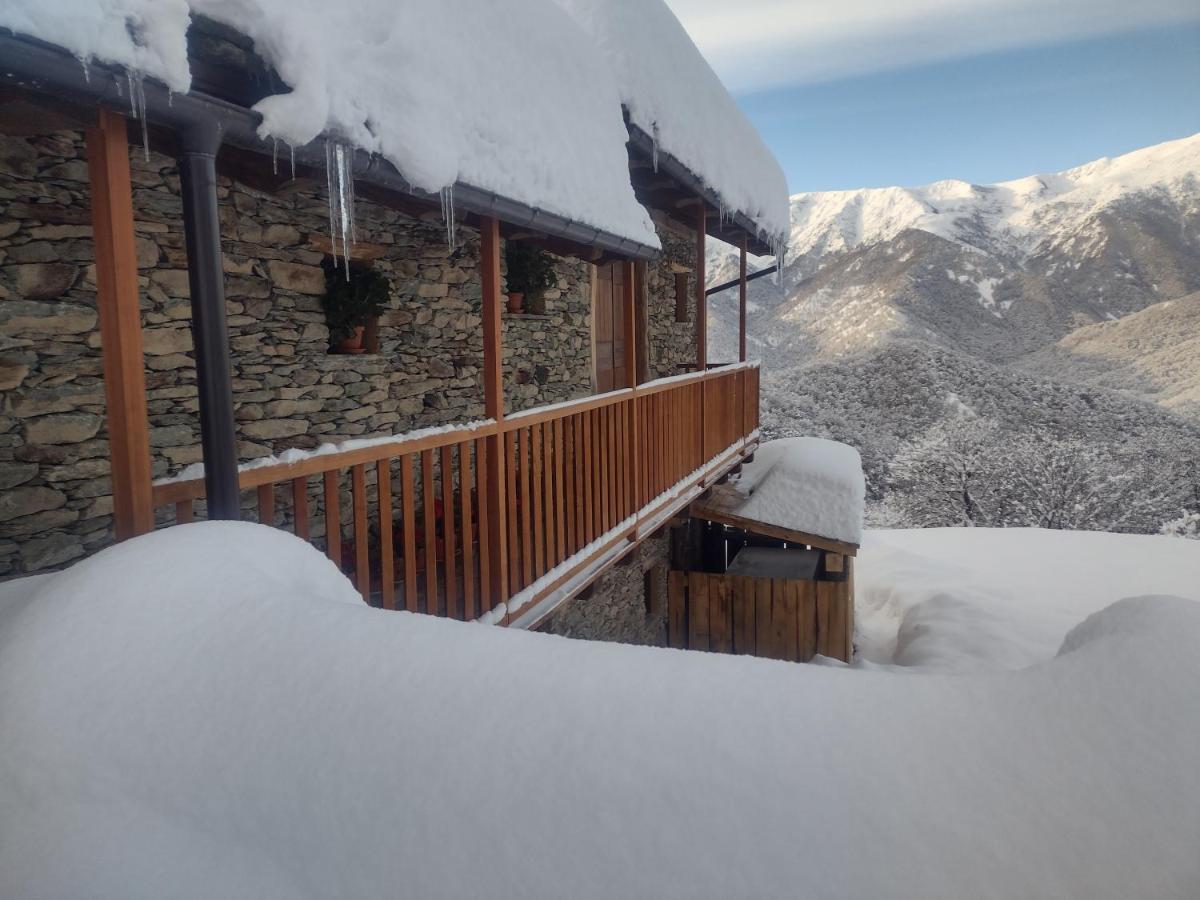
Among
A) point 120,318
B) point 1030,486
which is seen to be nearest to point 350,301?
point 120,318

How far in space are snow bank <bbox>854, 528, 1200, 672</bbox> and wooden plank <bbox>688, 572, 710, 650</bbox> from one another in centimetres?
214

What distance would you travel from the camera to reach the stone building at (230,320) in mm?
2295

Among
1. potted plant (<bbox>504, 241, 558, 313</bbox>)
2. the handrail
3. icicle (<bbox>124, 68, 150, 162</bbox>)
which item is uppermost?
potted plant (<bbox>504, 241, 558, 313</bbox>)

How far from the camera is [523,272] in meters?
6.69

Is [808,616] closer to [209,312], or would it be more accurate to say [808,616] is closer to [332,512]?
[332,512]

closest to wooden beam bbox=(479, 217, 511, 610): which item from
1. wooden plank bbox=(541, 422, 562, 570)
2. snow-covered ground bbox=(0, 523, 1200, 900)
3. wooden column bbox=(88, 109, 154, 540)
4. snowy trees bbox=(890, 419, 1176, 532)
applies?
wooden plank bbox=(541, 422, 562, 570)

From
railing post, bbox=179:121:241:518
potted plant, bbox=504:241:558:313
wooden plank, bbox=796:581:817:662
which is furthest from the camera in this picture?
wooden plank, bbox=796:581:817:662

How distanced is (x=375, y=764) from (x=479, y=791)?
0.21 metres

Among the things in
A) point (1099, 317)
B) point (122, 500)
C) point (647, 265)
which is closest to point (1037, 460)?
point (647, 265)

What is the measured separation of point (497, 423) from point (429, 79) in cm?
A: 154

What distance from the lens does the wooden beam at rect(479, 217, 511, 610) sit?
3.75 metres

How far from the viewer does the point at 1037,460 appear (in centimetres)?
2061

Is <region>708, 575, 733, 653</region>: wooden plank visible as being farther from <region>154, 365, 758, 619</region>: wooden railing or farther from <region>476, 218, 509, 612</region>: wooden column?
<region>476, 218, 509, 612</region>: wooden column

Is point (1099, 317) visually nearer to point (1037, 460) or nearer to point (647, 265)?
point (1037, 460)
